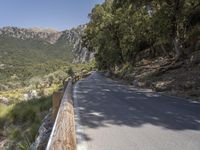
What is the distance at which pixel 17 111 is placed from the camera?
14414mm

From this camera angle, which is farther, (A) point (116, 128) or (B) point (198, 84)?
(B) point (198, 84)

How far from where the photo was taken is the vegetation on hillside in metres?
26.1

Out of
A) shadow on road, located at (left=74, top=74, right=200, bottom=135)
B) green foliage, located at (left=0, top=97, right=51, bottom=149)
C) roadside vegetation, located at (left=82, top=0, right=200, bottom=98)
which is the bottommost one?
green foliage, located at (left=0, top=97, right=51, bottom=149)

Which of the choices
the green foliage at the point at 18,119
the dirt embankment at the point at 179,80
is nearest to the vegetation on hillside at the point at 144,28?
the dirt embankment at the point at 179,80

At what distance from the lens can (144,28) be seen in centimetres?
3969

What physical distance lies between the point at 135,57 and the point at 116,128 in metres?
40.0

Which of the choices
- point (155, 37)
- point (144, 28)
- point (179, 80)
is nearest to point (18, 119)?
point (179, 80)

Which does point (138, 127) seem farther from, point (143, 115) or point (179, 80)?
point (179, 80)

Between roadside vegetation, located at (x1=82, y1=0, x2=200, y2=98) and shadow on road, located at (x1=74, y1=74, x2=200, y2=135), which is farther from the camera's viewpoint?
roadside vegetation, located at (x1=82, y1=0, x2=200, y2=98)

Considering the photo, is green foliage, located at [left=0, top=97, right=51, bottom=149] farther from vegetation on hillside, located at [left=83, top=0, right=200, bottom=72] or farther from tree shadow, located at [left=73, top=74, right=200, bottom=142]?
vegetation on hillside, located at [left=83, top=0, right=200, bottom=72]

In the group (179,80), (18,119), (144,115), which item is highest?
(179,80)

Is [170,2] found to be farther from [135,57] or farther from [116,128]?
[135,57]

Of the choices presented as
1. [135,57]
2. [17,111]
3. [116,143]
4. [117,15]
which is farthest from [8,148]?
[135,57]

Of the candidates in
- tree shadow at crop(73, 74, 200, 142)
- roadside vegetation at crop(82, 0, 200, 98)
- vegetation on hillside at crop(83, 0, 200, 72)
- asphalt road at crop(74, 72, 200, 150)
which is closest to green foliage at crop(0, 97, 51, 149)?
asphalt road at crop(74, 72, 200, 150)
